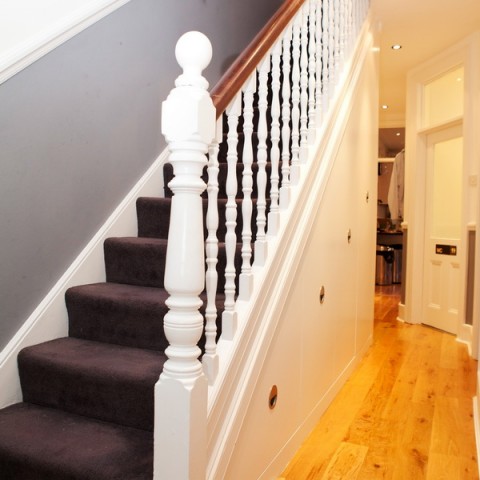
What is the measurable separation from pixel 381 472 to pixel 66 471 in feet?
4.33

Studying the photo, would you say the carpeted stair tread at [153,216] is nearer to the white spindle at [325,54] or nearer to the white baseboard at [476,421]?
the white spindle at [325,54]

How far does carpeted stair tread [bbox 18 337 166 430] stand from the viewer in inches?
59.0

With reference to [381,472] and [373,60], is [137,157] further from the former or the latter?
[373,60]

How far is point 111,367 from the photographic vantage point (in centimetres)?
156

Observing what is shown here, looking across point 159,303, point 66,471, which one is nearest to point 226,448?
point 66,471

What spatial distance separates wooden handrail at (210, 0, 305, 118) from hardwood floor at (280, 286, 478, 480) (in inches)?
60.7

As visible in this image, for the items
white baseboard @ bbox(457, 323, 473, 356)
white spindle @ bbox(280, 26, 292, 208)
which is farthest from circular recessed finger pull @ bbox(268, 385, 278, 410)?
white baseboard @ bbox(457, 323, 473, 356)

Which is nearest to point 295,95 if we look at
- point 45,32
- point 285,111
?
point 285,111

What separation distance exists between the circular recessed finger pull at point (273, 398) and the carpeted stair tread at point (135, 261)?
2.22ft

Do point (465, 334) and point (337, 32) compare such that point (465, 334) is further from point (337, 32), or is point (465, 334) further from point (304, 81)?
point (304, 81)

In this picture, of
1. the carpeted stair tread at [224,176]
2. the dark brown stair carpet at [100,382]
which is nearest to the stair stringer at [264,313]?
the dark brown stair carpet at [100,382]

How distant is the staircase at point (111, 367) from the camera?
133cm

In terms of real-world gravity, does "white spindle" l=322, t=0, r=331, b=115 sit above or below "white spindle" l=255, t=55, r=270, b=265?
above

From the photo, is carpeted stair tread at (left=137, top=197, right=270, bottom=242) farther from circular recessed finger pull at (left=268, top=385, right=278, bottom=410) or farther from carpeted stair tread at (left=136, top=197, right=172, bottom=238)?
circular recessed finger pull at (left=268, top=385, right=278, bottom=410)
